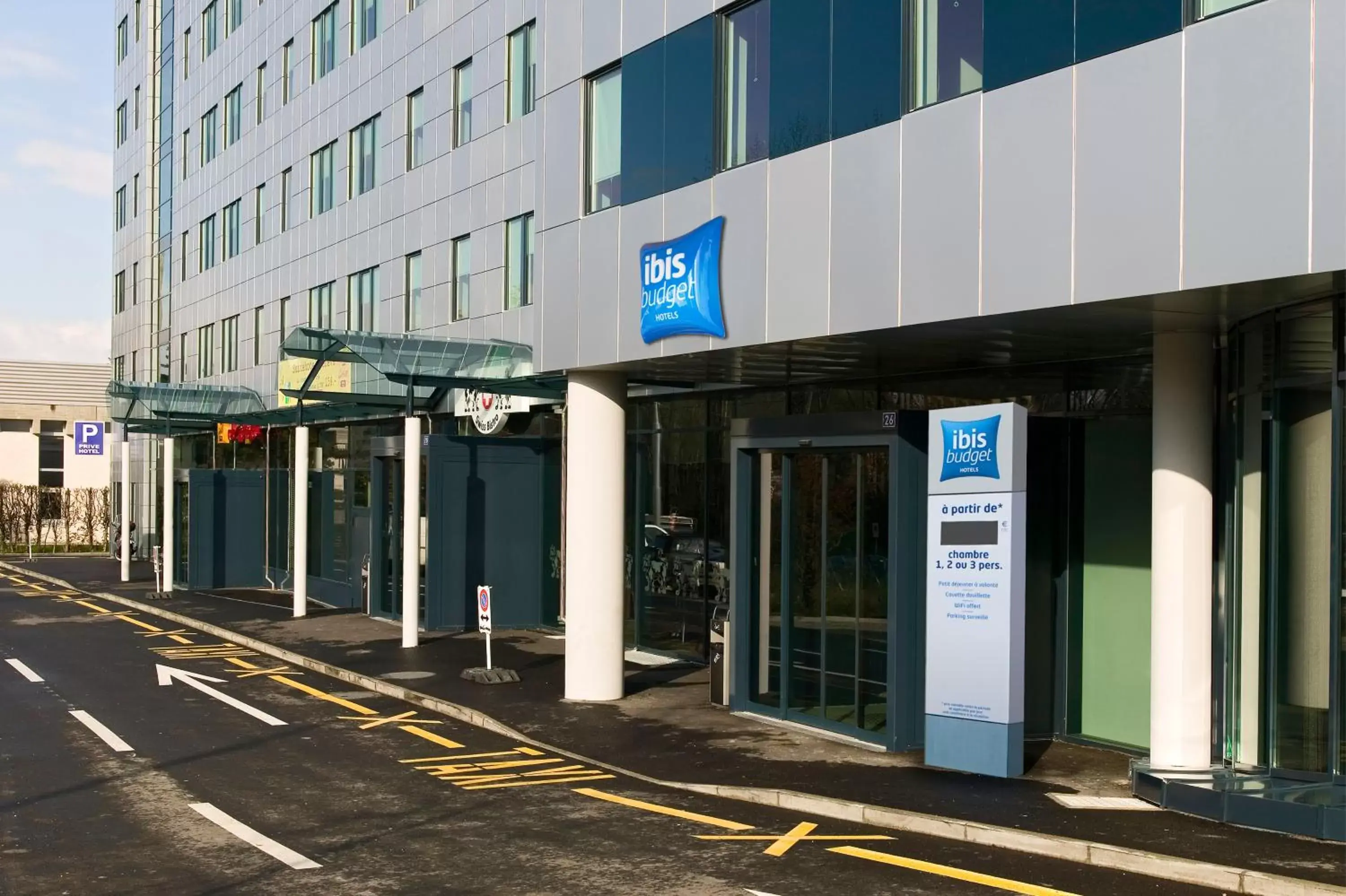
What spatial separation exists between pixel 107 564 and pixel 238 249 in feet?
50.9

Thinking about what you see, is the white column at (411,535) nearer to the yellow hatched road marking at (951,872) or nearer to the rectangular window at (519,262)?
the rectangular window at (519,262)

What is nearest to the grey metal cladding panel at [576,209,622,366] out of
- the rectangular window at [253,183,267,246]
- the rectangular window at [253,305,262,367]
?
the rectangular window at [253,305,262,367]

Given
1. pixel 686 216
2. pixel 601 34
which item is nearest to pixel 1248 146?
pixel 686 216

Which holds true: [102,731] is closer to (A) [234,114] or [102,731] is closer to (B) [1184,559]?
(B) [1184,559]

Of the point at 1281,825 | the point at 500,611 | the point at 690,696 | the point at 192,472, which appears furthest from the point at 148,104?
the point at 1281,825

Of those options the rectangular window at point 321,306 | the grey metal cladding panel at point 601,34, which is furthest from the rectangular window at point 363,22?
the grey metal cladding panel at point 601,34

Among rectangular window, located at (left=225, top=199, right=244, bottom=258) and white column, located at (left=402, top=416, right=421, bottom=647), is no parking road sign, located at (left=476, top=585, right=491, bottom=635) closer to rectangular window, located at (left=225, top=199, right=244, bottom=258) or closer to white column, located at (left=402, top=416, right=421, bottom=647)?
white column, located at (left=402, top=416, right=421, bottom=647)

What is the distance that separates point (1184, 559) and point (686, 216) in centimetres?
650

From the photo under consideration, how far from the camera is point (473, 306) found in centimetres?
2677

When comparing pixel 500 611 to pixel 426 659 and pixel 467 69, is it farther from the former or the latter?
pixel 467 69

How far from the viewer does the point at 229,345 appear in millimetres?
42219

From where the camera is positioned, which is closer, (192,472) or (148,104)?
(192,472)

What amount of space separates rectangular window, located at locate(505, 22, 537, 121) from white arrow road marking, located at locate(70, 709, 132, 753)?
12.6 m

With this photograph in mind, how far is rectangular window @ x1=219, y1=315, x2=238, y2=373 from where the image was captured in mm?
41438
